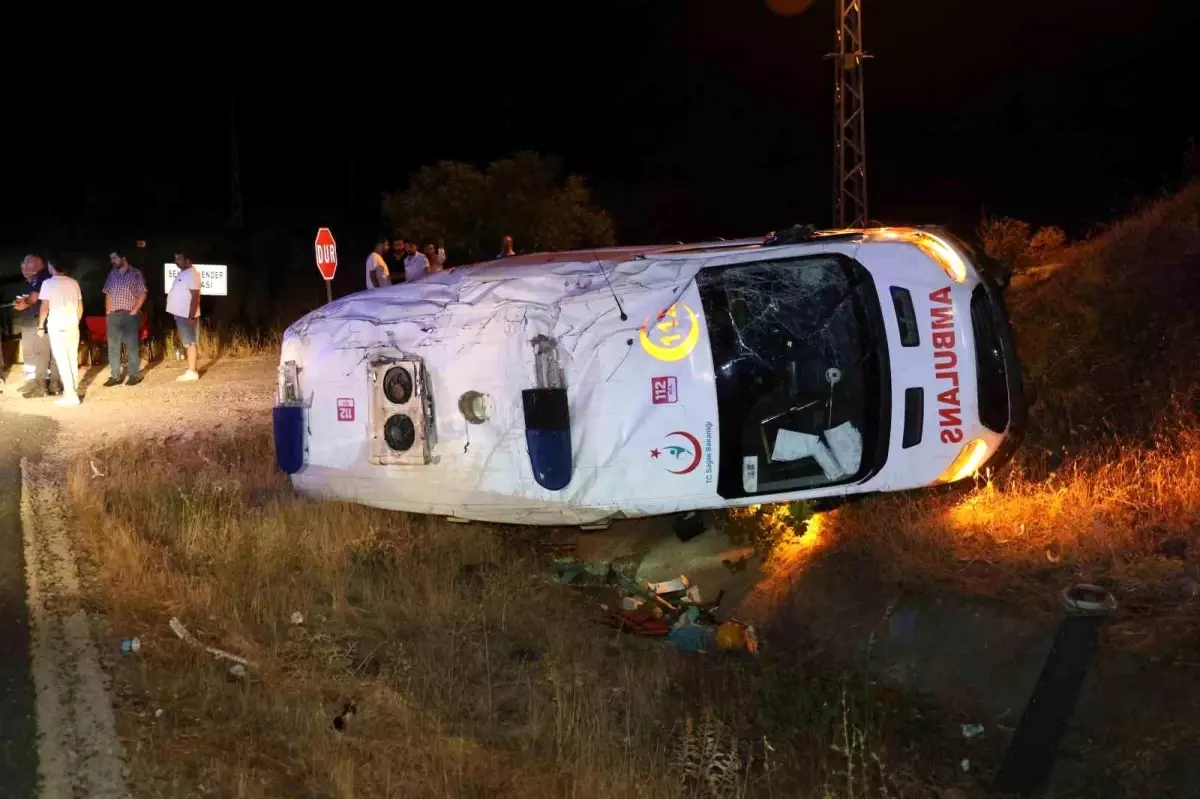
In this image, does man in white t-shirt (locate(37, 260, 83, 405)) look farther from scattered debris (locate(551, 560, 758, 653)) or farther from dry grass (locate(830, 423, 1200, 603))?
dry grass (locate(830, 423, 1200, 603))

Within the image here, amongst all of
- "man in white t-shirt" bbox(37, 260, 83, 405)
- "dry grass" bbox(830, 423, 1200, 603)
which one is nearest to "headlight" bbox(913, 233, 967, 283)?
"dry grass" bbox(830, 423, 1200, 603)

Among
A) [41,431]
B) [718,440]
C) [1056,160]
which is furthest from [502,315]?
[1056,160]

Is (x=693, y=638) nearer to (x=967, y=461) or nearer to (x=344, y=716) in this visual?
(x=967, y=461)

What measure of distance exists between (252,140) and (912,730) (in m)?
42.7

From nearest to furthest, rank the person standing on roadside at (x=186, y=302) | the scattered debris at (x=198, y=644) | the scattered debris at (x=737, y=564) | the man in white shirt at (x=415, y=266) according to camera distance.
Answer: the scattered debris at (x=198, y=644) → the scattered debris at (x=737, y=564) → the person standing on roadside at (x=186, y=302) → the man in white shirt at (x=415, y=266)

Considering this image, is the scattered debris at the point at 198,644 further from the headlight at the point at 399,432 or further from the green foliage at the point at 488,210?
the green foliage at the point at 488,210

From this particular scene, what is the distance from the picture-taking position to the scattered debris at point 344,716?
4508 mm

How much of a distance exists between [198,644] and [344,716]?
0.96 meters

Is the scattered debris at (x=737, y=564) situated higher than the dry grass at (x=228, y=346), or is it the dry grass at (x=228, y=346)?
the dry grass at (x=228, y=346)

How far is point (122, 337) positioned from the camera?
12305mm

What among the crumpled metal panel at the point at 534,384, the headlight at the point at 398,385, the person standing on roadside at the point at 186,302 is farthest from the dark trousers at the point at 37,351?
the headlight at the point at 398,385

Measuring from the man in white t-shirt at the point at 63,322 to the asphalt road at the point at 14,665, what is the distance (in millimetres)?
3251

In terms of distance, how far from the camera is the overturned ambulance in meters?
6.18

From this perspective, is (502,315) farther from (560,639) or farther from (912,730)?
(912,730)
